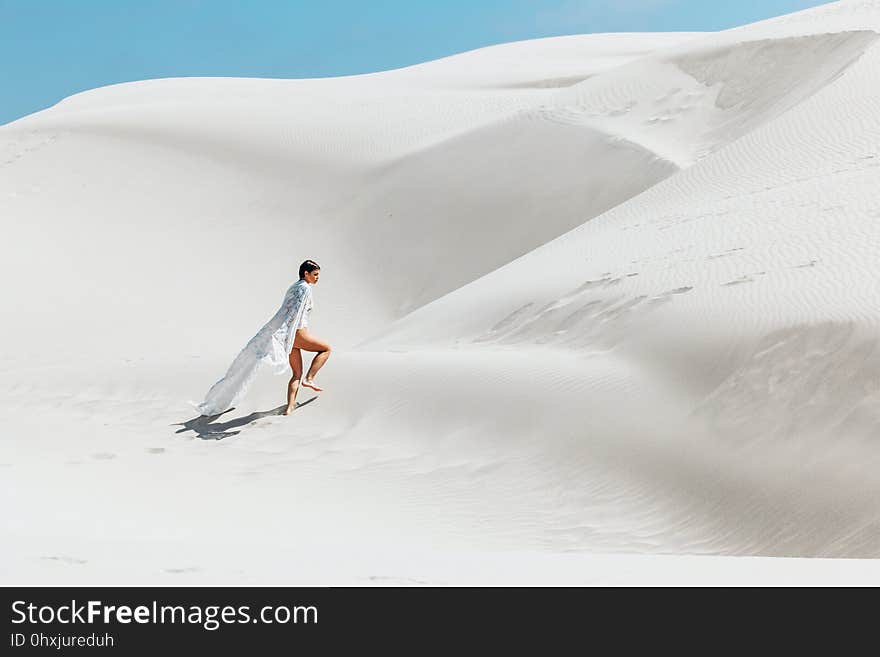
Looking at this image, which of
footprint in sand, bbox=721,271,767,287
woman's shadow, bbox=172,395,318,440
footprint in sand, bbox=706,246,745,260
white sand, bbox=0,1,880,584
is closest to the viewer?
white sand, bbox=0,1,880,584

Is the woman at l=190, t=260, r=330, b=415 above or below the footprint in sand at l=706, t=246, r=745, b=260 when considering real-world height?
below

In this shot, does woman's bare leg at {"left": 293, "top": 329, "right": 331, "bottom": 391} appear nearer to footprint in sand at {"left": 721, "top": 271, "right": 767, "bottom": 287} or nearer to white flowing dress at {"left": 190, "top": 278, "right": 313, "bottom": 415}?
white flowing dress at {"left": 190, "top": 278, "right": 313, "bottom": 415}

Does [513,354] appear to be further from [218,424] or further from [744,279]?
[218,424]

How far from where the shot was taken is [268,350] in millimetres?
9453

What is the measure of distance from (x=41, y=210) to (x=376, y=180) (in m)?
7.89

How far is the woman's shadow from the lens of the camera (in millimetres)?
9453

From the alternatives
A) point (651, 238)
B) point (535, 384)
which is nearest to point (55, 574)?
point (535, 384)

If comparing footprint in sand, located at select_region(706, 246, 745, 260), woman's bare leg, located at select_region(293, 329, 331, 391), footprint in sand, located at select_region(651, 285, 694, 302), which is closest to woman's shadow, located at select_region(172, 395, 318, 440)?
woman's bare leg, located at select_region(293, 329, 331, 391)

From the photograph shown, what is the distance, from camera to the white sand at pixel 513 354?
6141 millimetres

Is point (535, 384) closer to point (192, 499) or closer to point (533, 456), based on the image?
point (533, 456)

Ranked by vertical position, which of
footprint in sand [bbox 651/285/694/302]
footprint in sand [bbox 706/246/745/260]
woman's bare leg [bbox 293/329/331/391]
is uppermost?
footprint in sand [bbox 706/246/745/260]

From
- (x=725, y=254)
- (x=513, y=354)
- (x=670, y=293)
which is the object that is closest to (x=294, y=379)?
(x=513, y=354)

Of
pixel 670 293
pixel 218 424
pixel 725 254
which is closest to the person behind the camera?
pixel 670 293

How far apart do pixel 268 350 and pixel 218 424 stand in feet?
3.19
